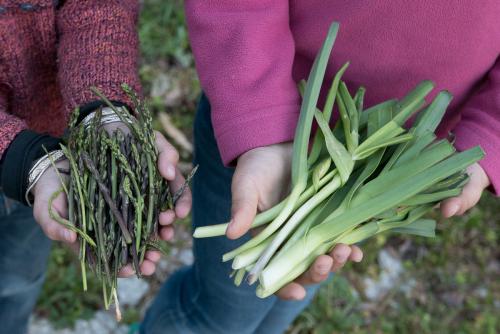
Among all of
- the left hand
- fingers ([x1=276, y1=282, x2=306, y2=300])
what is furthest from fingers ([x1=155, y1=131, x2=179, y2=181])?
the left hand

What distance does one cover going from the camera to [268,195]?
3.91 feet

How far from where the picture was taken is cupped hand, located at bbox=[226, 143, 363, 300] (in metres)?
1.07

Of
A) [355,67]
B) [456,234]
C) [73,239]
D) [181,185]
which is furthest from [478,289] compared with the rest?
[73,239]

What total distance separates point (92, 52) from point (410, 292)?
1.77 m

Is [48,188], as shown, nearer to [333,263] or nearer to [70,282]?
[333,263]

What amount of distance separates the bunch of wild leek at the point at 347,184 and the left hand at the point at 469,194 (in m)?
0.03

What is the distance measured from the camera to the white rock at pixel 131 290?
2.25 meters

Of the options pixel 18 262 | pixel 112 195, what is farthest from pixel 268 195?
pixel 18 262

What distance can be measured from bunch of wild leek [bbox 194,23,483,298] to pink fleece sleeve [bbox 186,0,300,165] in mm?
72

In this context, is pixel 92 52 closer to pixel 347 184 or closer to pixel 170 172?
pixel 170 172

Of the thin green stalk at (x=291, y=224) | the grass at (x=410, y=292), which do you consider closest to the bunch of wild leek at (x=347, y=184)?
the thin green stalk at (x=291, y=224)

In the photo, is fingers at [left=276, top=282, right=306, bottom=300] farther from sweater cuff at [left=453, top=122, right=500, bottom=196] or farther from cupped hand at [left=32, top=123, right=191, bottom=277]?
sweater cuff at [left=453, top=122, right=500, bottom=196]

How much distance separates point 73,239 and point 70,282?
124 centimetres

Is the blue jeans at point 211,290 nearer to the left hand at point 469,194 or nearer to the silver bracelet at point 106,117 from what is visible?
the silver bracelet at point 106,117
